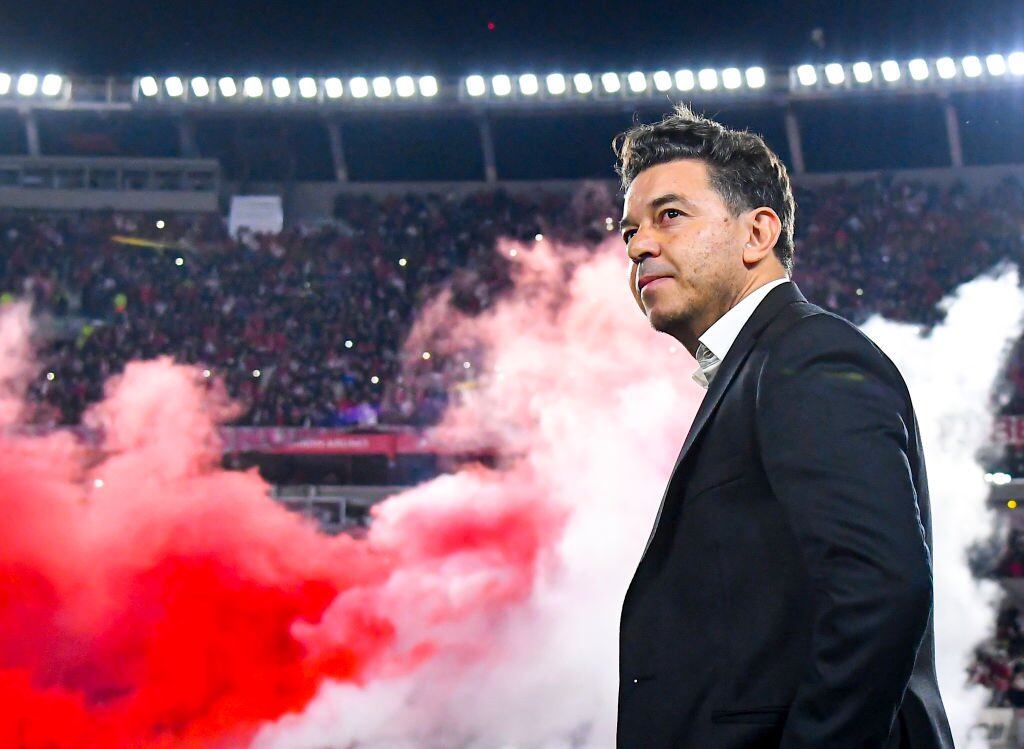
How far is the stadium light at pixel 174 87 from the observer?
84.0 feet

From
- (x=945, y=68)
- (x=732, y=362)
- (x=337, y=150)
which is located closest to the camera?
(x=732, y=362)

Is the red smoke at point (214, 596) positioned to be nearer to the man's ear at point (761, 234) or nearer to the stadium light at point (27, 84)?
the man's ear at point (761, 234)

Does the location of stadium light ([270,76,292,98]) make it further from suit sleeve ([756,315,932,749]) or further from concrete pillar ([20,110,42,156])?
suit sleeve ([756,315,932,749])

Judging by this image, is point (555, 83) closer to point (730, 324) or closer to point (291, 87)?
point (291, 87)

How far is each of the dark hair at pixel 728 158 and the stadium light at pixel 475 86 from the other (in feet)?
80.6

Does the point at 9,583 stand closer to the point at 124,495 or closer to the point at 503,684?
the point at 124,495

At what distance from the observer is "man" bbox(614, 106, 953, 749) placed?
4.87 ft

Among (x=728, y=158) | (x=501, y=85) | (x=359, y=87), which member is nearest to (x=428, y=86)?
(x=359, y=87)

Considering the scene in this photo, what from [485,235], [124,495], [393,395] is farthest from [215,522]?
[485,235]

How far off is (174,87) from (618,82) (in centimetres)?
1060

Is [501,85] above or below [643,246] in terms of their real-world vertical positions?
above

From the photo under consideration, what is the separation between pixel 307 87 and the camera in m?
25.9

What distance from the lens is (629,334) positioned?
1683 cm

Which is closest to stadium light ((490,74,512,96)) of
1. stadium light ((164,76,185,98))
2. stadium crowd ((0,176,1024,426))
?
stadium crowd ((0,176,1024,426))
